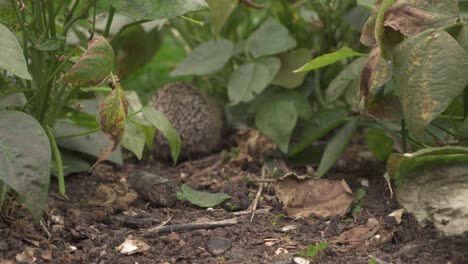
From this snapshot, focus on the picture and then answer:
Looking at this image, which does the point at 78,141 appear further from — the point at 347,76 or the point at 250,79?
the point at 347,76

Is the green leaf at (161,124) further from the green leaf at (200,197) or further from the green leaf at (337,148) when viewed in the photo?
the green leaf at (337,148)

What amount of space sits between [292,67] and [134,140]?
A: 67cm

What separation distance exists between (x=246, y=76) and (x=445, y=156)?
78 centimetres

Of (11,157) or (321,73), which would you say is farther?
(321,73)

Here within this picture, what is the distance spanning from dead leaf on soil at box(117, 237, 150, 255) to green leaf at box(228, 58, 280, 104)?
2.20 ft

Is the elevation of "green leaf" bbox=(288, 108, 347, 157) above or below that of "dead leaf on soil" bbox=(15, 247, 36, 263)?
below

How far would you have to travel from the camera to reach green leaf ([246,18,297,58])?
2.09 m

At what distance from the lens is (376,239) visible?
149 centimetres

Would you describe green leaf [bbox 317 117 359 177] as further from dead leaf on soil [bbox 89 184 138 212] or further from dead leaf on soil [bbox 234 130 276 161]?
dead leaf on soil [bbox 89 184 138 212]

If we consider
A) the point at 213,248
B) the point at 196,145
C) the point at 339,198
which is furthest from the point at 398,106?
the point at 196,145

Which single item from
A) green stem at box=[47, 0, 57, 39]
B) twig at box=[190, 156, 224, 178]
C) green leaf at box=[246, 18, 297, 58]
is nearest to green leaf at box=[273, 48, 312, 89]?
green leaf at box=[246, 18, 297, 58]

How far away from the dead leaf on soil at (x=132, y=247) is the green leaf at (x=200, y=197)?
0.27 m

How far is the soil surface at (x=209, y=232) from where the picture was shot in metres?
1.39

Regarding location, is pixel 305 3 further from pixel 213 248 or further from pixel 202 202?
pixel 213 248
